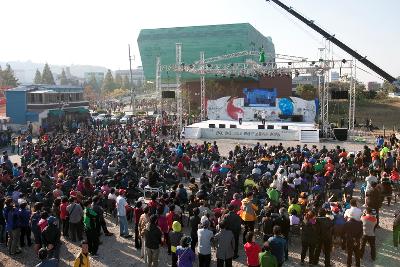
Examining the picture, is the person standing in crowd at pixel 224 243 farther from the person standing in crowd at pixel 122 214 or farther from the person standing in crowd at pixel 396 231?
the person standing in crowd at pixel 396 231

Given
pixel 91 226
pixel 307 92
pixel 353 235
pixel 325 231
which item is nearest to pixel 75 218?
pixel 91 226

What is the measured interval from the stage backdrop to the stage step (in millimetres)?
9869

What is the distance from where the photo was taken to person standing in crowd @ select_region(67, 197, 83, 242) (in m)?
10.6

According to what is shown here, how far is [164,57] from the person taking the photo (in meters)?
79.9

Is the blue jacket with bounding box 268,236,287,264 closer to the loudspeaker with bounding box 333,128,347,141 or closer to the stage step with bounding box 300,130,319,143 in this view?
the stage step with bounding box 300,130,319,143

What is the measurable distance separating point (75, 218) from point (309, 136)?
23.6 meters

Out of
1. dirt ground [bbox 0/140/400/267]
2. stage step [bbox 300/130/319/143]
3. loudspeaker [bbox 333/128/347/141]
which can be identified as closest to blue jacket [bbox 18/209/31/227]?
dirt ground [bbox 0/140/400/267]

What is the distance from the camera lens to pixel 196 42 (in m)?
76.0

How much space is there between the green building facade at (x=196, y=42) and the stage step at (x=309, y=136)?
38766 millimetres

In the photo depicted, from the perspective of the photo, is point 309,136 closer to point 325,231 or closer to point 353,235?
point 353,235

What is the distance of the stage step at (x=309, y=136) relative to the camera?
102ft

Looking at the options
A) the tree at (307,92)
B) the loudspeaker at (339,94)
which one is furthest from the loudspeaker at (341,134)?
the tree at (307,92)

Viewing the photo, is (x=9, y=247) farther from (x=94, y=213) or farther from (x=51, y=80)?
(x=51, y=80)

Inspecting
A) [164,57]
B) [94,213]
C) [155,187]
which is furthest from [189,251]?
[164,57]
